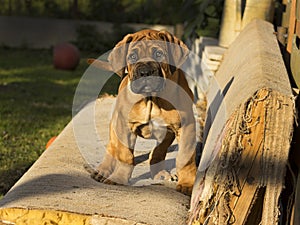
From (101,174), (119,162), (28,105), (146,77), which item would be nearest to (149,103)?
(146,77)

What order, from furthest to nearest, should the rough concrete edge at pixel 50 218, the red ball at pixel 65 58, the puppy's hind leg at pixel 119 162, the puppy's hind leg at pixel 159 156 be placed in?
the red ball at pixel 65 58
the puppy's hind leg at pixel 159 156
the puppy's hind leg at pixel 119 162
the rough concrete edge at pixel 50 218

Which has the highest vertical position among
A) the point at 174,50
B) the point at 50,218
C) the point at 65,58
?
the point at 174,50

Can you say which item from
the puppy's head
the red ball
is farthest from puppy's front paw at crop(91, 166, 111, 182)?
the red ball

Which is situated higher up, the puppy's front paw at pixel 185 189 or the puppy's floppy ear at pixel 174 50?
the puppy's floppy ear at pixel 174 50

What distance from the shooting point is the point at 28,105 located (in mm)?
8508

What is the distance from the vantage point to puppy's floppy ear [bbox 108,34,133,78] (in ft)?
12.4

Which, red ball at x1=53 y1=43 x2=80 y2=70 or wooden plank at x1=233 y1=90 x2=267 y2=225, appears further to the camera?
red ball at x1=53 y1=43 x2=80 y2=70

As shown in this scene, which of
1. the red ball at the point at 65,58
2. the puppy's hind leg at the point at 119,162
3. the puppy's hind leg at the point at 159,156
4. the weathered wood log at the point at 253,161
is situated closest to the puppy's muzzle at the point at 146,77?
the puppy's hind leg at the point at 119,162

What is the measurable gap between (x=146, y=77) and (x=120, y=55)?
0.83ft

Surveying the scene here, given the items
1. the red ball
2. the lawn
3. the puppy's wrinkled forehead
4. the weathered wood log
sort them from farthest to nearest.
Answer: the red ball → the lawn → the puppy's wrinkled forehead → the weathered wood log

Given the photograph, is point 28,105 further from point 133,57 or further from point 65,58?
point 133,57

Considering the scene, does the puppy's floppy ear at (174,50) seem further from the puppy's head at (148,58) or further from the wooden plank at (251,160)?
the wooden plank at (251,160)

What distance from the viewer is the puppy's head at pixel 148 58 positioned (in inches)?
143

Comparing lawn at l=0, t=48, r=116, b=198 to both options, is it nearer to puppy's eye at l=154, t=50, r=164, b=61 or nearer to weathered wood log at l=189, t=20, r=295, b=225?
puppy's eye at l=154, t=50, r=164, b=61
